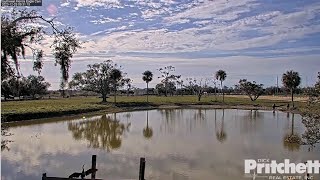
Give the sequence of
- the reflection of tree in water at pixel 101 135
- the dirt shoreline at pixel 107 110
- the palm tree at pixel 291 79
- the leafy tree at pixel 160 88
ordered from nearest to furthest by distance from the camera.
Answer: the reflection of tree in water at pixel 101 135, the dirt shoreline at pixel 107 110, the palm tree at pixel 291 79, the leafy tree at pixel 160 88

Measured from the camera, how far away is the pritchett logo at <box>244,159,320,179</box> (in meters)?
16.6

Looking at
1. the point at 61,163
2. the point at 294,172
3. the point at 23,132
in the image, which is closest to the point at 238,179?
the point at 294,172

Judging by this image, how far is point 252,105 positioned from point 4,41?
66.9 metres

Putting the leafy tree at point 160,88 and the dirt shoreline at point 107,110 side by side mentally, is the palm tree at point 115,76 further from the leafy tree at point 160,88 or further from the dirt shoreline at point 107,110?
the leafy tree at point 160,88

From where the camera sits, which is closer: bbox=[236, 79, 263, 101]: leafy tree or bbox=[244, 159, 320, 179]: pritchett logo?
bbox=[244, 159, 320, 179]: pritchett logo

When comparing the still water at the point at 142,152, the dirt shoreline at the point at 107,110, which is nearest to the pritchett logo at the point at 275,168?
the still water at the point at 142,152

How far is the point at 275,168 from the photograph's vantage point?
1808 centimetres

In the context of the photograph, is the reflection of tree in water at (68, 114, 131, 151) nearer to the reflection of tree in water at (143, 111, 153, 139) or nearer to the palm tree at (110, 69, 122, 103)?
the reflection of tree in water at (143, 111, 153, 139)

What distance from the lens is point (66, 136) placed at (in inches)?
1203

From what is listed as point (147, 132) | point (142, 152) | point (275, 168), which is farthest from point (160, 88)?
point (275, 168)

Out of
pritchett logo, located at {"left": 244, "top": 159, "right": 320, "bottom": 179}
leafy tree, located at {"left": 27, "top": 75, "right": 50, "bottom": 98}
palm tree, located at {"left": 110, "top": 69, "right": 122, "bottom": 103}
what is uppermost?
palm tree, located at {"left": 110, "top": 69, "right": 122, "bottom": 103}

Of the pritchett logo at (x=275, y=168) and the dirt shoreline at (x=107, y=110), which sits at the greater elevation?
the dirt shoreline at (x=107, y=110)

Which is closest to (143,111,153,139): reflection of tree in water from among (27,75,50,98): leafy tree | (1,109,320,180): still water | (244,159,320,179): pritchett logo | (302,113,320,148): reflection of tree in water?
(1,109,320,180): still water

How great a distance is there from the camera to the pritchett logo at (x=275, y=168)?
16609 millimetres
